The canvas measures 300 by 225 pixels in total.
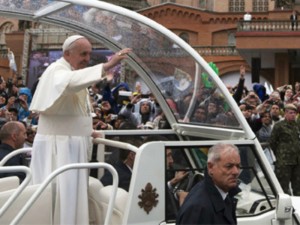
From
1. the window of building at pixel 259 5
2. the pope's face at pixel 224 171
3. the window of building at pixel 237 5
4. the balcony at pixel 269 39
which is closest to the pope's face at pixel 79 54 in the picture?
the pope's face at pixel 224 171

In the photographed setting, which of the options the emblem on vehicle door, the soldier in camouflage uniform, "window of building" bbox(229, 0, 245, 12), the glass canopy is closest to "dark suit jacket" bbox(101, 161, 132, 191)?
the emblem on vehicle door

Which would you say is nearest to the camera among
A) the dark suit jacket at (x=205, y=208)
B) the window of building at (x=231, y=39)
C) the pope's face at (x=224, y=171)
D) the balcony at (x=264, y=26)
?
the dark suit jacket at (x=205, y=208)

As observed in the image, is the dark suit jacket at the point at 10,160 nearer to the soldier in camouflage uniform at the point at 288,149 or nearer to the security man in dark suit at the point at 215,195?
the security man in dark suit at the point at 215,195

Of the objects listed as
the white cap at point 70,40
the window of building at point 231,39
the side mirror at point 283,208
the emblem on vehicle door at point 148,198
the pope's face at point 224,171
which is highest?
the window of building at point 231,39

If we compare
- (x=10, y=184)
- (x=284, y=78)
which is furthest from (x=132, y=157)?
(x=284, y=78)

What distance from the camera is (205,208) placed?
3.17 m

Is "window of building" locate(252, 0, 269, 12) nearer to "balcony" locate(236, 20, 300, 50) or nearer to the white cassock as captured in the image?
"balcony" locate(236, 20, 300, 50)

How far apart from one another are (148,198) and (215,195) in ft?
2.74

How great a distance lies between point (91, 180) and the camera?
478 centimetres

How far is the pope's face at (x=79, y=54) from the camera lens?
443 centimetres

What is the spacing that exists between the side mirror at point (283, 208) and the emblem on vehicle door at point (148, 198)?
3.13ft

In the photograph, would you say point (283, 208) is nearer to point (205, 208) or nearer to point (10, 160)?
point (205, 208)

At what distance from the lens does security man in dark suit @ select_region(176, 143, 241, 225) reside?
3.19 m

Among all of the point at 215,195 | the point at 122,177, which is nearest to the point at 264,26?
the point at 122,177
